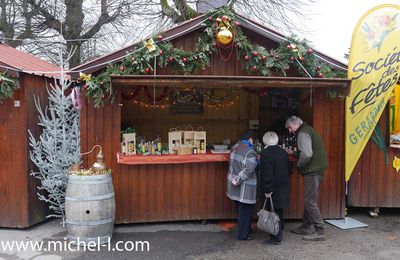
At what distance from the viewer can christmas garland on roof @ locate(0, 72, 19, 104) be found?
18.2 feet

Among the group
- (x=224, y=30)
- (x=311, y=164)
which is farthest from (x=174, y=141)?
(x=311, y=164)

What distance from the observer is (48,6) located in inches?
549

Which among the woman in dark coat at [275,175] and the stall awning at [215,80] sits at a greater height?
the stall awning at [215,80]

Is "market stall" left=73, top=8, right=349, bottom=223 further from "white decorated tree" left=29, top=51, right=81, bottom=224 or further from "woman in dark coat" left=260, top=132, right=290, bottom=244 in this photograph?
"woman in dark coat" left=260, top=132, right=290, bottom=244

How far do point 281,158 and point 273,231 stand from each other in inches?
39.5

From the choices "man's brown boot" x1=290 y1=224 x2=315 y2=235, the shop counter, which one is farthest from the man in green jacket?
the shop counter

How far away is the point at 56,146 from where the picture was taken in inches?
243

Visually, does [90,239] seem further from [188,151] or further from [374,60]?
[374,60]

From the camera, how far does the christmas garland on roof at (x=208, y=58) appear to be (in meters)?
5.54

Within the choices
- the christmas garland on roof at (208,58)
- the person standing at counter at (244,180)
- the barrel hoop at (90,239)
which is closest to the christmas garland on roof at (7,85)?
the christmas garland on roof at (208,58)

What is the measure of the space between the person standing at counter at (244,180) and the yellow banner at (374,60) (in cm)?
187

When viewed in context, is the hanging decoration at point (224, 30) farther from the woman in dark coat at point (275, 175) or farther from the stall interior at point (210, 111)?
the stall interior at point (210, 111)

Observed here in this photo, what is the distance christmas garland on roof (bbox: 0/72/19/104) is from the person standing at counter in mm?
3376

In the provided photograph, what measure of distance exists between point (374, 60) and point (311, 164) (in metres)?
1.85
